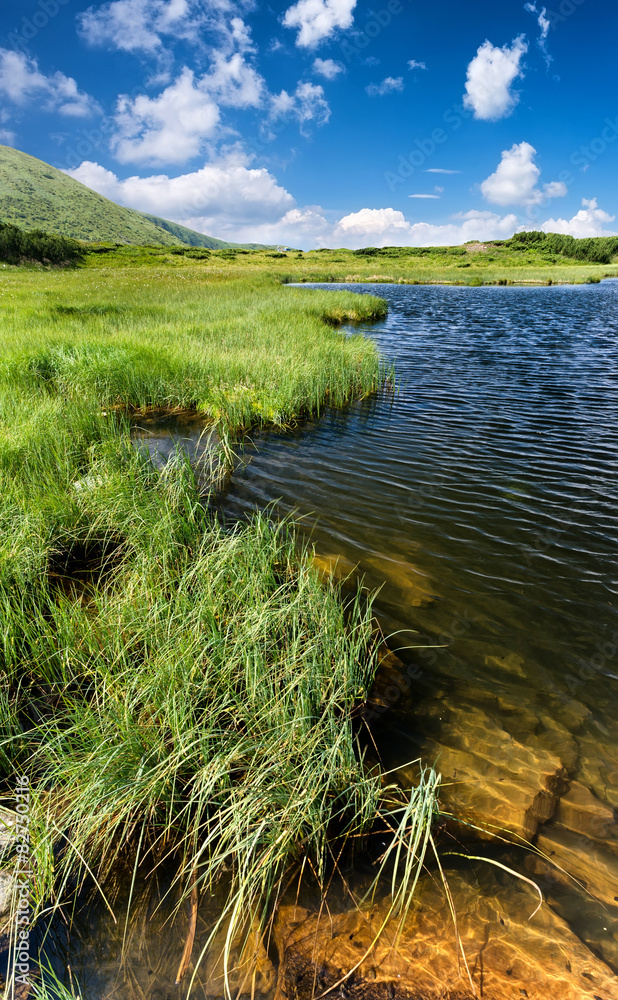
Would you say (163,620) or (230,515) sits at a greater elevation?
(163,620)

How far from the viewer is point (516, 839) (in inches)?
103

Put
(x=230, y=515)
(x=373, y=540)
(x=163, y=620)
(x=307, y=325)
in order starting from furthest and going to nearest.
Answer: (x=307, y=325) < (x=230, y=515) < (x=373, y=540) < (x=163, y=620)

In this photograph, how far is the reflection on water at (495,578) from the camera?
2.82 meters

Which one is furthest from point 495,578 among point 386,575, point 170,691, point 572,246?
point 572,246

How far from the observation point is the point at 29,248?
55531 millimetres

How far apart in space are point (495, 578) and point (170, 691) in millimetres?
3807

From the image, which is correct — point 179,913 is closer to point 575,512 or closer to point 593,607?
point 593,607

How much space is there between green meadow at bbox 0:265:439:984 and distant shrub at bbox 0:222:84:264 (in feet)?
212

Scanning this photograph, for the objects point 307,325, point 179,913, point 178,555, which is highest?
point 307,325

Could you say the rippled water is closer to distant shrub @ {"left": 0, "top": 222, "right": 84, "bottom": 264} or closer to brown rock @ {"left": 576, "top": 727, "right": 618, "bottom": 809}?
brown rock @ {"left": 576, "top": 727, "right": 618, "bottom": 809}

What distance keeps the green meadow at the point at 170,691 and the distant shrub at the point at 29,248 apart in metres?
64.5

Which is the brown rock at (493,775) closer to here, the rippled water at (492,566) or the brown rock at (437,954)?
the rippled water at (492,566)

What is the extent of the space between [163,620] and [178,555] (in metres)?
1.33

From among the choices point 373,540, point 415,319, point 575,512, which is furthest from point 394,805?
point 415,319
